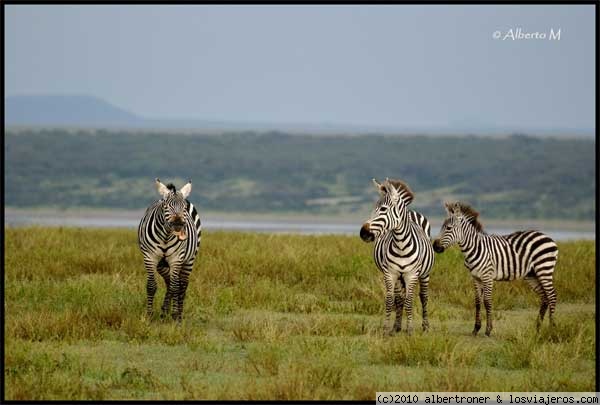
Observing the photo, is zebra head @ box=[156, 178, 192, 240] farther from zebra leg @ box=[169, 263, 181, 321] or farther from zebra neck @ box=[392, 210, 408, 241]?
zebra neck @ box=[392, 210, 408, 241]

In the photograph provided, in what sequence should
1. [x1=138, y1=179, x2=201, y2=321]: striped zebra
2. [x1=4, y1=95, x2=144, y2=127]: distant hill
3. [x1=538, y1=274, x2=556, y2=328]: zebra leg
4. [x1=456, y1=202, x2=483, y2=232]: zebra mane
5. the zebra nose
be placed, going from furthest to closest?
[x1=4, y1=95, x2=144, y2=127]: distant hill
[x1=538, y1=274, x2=556, y2=328]: zebra leg
[x1=456, y1=202, x2=483, y2=232]: zebra mane
[x1=138, y1=179, x2=201, y2=321]: striped zebra
the zebra nose

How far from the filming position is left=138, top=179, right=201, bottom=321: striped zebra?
13133mm

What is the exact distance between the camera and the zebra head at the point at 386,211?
12078 millimetres

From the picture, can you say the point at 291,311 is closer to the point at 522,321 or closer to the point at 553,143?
the point at 522,321

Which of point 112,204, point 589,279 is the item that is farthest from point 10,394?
point 112,204

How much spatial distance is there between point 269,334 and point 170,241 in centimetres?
163

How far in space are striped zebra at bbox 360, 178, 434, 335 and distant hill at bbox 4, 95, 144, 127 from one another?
537 feet

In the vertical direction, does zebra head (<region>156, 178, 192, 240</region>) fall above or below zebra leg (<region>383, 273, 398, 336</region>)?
above

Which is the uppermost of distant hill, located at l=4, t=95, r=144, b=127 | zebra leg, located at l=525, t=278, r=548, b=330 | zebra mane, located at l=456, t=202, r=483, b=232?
distant hill, located at l=4, t=95, r=144, b=127

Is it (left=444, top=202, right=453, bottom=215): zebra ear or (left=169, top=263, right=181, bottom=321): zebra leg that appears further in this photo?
(left=169, top=263, right=181, bottom=321): zebra leg

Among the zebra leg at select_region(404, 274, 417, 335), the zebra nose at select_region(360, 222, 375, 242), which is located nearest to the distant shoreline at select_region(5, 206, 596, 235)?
the zebra leg at select_region(404, 274, 417, 335)

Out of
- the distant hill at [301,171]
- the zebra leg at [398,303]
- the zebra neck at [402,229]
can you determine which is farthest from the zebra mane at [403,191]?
the distant hill at [301,171]

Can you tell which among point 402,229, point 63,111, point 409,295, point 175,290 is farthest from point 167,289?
point 63,111

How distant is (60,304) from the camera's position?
50.5 ft
